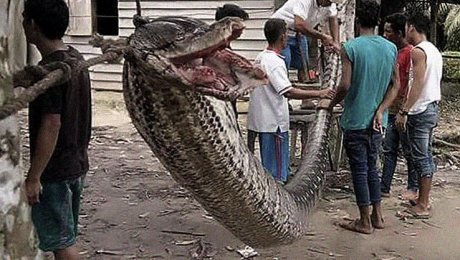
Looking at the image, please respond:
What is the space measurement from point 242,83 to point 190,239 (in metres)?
3.34

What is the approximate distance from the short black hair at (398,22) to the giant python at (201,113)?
3.29 metres

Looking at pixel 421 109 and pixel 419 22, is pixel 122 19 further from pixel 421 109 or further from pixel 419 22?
pixel 421 109

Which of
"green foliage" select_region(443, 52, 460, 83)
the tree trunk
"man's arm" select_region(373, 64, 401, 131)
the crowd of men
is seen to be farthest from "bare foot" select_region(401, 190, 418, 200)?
"green foliage" select_region(443, 52, 460, 83)

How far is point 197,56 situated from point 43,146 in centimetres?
117

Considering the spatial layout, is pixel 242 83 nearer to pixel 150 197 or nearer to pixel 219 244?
pixel 219 244

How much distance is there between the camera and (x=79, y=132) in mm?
3699

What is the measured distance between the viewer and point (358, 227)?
5965mm

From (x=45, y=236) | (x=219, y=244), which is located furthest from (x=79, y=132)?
(x=219, y=244)

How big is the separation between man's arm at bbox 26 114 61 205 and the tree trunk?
1290 millimetres

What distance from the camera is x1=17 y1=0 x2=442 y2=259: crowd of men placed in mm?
3439

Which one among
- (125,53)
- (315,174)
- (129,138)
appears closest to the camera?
(125,53)

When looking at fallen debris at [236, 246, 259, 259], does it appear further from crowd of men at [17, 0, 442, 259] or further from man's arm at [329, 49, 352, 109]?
man's arm at [329, 49, 352, 109]

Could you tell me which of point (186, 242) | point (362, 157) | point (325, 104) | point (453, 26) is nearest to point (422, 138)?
point (362, 157)

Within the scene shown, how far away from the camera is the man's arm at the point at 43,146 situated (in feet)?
10.8
